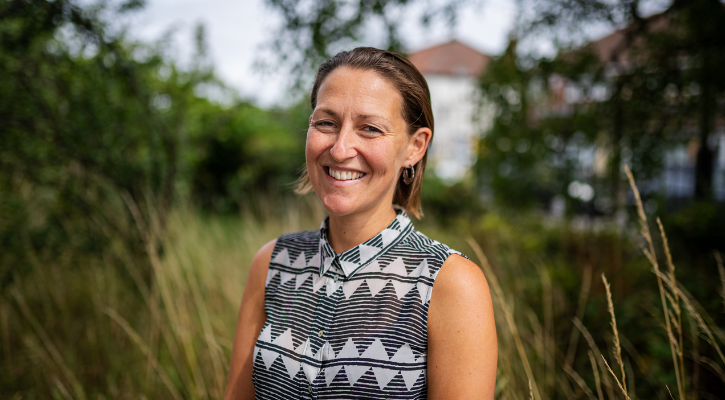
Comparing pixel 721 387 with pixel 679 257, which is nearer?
pixel 721 387

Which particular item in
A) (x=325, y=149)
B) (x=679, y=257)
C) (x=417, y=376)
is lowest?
(x=679, y=257)

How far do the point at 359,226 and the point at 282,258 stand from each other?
0.32 meters

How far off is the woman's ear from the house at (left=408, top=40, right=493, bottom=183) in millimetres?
326

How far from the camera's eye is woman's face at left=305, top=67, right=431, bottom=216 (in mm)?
1260

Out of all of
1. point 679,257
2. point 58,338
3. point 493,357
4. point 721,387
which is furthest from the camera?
point 679,257

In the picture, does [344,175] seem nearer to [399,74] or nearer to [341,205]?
[341,205]

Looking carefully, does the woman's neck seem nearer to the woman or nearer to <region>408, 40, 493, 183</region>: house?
the woman

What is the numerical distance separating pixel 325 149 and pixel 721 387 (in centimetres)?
274

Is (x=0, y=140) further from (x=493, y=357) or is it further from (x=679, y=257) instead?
(x=679, y=257)

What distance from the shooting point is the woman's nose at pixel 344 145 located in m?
1.25

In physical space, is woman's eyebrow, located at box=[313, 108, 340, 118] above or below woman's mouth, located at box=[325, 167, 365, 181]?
above

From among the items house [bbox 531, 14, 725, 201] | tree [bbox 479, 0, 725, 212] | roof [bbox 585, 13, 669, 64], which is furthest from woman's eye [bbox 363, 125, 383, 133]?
roof [bbox 585, 13, 669, 64]

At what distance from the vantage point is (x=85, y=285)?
4305mm

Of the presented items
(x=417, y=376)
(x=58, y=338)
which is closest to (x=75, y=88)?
(x=58, y=338)
